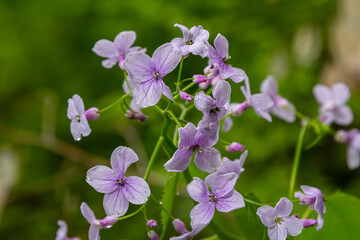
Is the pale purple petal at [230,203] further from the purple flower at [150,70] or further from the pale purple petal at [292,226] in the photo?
the purple flower at [150,70]

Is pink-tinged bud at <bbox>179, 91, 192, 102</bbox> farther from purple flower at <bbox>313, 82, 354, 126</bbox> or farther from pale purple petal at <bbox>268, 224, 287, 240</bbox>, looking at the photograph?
purple flower at <bbox>313, 82, 354, 126</bbox>

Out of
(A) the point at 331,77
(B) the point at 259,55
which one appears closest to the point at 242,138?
(B) the point at 259,55

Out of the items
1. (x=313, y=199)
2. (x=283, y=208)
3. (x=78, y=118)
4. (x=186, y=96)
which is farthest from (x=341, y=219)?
(x=78, y=118)

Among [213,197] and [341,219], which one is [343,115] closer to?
[341,219]

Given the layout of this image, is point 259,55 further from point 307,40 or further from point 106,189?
point 106,189

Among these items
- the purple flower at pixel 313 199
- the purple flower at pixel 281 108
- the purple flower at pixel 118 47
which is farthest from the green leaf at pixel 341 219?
the purple flower at pixel 118 47

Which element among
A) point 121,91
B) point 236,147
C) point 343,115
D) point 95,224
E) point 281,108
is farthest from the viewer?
point 121,91
